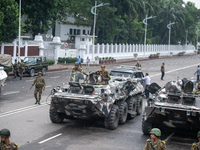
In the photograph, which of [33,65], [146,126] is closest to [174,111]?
[146,126]

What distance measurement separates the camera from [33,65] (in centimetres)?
2852

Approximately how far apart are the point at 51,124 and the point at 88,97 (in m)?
2.12

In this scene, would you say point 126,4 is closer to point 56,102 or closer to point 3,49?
point 3,49

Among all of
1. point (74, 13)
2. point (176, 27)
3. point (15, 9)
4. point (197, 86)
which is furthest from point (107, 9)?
point (197, 86)

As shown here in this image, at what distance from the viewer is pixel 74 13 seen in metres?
56.6

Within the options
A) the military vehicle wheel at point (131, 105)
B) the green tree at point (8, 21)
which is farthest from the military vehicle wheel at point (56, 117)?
the green tree at point (8, 21)

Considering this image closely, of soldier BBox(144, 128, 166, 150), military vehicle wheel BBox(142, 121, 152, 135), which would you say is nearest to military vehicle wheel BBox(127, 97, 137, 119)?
military vehicle wheel BBox(142, 121, 152, 135)

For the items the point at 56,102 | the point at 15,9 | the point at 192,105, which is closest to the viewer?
the point at 192,105

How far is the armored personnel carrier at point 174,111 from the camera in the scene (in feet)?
33.1

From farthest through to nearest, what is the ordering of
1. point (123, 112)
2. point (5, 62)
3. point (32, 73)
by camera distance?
point (32, 73), point (5, 62), point (123, 112)

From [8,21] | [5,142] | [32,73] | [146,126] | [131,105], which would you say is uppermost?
[8,21]

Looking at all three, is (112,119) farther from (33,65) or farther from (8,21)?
(8,21)

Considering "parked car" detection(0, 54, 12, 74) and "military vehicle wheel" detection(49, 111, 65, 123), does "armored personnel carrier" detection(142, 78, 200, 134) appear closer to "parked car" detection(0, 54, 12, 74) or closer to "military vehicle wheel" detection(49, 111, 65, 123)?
"military vehicle wheel" detection(49, 111, 65, 123)

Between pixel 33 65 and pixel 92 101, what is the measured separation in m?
18.5
